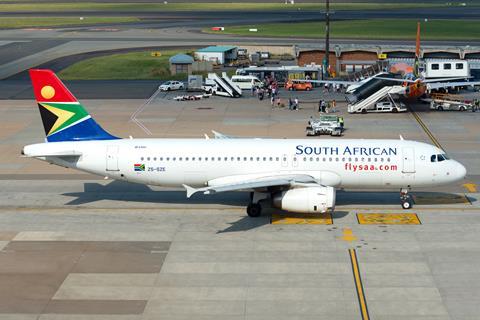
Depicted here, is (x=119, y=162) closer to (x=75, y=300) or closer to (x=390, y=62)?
(x=75, y=300)

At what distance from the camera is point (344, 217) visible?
4878 cm

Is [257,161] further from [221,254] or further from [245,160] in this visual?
[221,254]

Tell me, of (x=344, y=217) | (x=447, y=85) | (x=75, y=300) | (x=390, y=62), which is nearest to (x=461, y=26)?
(x=390, y=62)

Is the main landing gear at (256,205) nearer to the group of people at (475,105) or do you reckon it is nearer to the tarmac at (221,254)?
the tarmac at (221,254)

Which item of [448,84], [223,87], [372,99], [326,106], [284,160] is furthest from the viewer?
[223,87]

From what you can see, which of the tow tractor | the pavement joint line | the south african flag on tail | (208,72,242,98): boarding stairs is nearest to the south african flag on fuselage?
the south african flag on tail

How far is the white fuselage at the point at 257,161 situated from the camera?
49.2m

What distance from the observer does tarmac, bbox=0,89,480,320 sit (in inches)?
1401

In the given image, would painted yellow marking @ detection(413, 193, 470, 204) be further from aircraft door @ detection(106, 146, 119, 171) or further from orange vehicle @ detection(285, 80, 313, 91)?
orange vehicle @ detection(285, 80, 313, 91)

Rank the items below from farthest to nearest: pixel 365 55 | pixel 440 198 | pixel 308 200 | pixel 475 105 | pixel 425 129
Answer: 1. pixel 365 55
2. pixel 475 105
3. pixel 425 129
4. pixel 440 198
5. pixel 308 200

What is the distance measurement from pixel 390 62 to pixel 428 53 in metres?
13.0

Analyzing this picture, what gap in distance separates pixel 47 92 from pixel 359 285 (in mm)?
24006

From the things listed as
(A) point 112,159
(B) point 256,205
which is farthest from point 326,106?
(A) point 112,159

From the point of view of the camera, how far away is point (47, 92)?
166 feet
